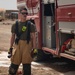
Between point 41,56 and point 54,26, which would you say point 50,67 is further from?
point 54,26

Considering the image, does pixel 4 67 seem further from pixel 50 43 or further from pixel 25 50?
pixel 25 50

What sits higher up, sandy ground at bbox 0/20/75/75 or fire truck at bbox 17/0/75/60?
fire truck at bbox 17/0/75/60

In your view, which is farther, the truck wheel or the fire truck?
the truck wheel

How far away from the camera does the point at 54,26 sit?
8.80 m

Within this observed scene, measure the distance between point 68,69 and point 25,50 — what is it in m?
2.90

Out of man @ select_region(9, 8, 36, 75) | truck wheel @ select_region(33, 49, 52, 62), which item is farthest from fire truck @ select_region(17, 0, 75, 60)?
man @ select_region(9, 8, 36, 75)

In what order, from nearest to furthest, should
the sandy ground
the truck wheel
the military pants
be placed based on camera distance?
the military pants, the sandy ground, the truck wheel

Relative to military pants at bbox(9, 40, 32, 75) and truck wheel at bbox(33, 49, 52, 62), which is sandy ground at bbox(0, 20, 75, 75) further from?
military pants at bbox(9, 40, 32, 75)

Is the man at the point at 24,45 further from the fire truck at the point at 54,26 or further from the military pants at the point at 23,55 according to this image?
the fire truck at the point at 54,26

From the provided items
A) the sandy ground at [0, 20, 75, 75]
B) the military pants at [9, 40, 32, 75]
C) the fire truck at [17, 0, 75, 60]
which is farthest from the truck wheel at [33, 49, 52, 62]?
the military pants at [9, 40, 32, 75]

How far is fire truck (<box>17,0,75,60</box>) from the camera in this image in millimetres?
7386

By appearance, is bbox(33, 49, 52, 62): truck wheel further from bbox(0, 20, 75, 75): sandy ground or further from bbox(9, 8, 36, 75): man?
bbox(9, 8, 36, 75): man

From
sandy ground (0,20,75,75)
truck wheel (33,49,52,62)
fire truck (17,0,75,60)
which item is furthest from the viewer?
truck wheel (33,49,52,62)

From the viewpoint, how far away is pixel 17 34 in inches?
256
